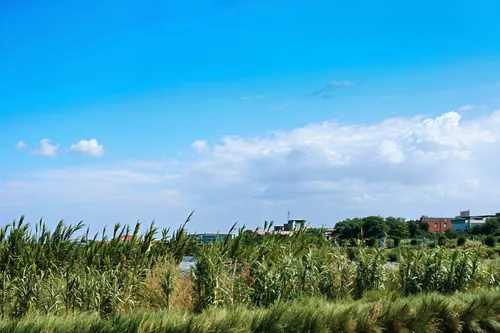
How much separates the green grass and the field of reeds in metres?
0.02

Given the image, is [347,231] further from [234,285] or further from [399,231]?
[399,231]

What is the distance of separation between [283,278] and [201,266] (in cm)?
170

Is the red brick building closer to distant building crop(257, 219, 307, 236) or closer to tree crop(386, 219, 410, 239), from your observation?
tree crop(386, 219, 410, 239)

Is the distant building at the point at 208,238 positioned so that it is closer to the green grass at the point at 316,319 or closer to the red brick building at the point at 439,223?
the green grass at the point at 316,319

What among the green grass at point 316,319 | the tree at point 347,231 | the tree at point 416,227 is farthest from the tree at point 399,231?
the green grass at point 316,319

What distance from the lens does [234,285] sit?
10812 mm

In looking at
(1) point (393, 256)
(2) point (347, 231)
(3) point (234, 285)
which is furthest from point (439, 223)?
(3) point (234, 285)

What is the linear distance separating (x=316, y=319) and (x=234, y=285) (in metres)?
2.34

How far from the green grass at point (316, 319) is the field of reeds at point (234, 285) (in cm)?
2

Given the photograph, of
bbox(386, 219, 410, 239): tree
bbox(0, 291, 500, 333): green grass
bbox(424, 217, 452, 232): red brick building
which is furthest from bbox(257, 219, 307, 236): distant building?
bbox(424, 217, 452, 232): red brick building

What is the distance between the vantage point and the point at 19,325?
23.2 ft

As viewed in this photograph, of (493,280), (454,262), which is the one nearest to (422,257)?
(454,262)

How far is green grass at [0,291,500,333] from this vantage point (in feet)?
24.6

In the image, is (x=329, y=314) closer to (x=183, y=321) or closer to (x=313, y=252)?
(x=183, y=321)
